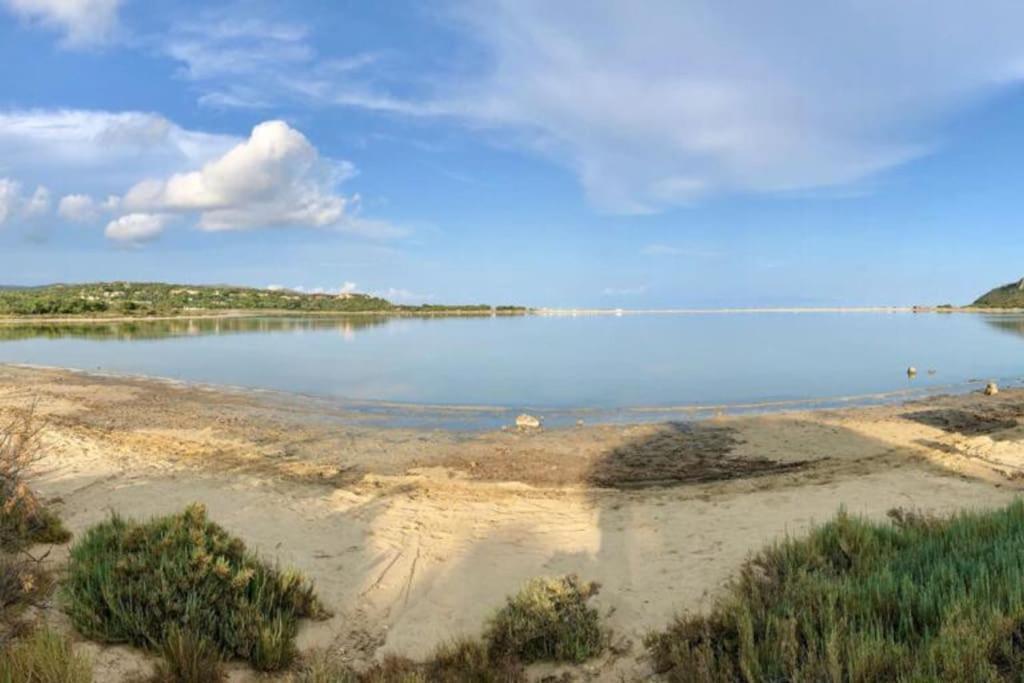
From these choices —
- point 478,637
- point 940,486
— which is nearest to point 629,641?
point 478,637

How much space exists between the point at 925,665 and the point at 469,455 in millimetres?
11061

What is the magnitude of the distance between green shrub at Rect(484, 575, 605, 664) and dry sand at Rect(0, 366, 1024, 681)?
212 mm

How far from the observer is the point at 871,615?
4.05 metres

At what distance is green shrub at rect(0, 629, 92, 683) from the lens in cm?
355

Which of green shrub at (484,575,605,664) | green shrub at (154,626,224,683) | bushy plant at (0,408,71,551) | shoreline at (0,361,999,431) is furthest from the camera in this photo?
shoreline at (0,361,999,431)

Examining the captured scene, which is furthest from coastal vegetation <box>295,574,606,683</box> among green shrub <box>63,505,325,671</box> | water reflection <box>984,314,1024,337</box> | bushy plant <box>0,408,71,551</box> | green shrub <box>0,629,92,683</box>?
water reflection <box>984,314,1024,337</box>

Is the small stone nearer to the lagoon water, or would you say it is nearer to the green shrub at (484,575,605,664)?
the lagoon water

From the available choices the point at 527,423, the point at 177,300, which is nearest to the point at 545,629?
the point at 527,423

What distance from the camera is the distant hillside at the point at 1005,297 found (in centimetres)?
14725

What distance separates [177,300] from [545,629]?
15419 centimetres

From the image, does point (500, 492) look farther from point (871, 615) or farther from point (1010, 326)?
point (1010, 326)

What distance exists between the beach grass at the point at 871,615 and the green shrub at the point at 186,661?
318 centimetres

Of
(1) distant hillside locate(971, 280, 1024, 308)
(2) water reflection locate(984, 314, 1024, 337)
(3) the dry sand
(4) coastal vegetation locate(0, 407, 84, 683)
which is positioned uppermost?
(1) distant hillside locate(971, 280, 1024, 308)

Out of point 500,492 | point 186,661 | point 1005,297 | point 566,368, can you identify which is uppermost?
point 1005,297
